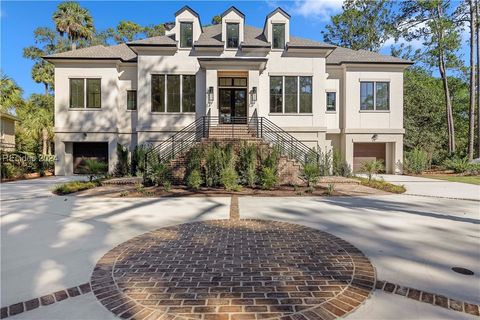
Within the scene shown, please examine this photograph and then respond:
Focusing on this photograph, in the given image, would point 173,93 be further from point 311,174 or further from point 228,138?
point 311,174

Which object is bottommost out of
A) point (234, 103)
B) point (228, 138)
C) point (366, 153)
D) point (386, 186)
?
point (386, 186)

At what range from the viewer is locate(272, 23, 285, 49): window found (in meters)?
17.2

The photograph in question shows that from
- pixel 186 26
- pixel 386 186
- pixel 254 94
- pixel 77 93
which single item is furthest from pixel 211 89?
pixel 386 186

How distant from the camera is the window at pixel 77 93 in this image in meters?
17.6

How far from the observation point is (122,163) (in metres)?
17.3

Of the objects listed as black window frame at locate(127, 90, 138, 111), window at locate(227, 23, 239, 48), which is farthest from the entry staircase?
window at locate(227, 23, 239, 48)

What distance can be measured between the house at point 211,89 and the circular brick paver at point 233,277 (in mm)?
12332

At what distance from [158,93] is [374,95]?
48.4ft

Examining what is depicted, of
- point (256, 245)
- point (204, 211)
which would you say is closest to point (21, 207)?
point (204, 211)

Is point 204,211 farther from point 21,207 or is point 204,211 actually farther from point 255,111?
point 255,111

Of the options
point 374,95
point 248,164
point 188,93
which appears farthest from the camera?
point 374,95

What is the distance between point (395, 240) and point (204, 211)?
15.9ft

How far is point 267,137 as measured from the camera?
1571cm

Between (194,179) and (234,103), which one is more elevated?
(234,103)
